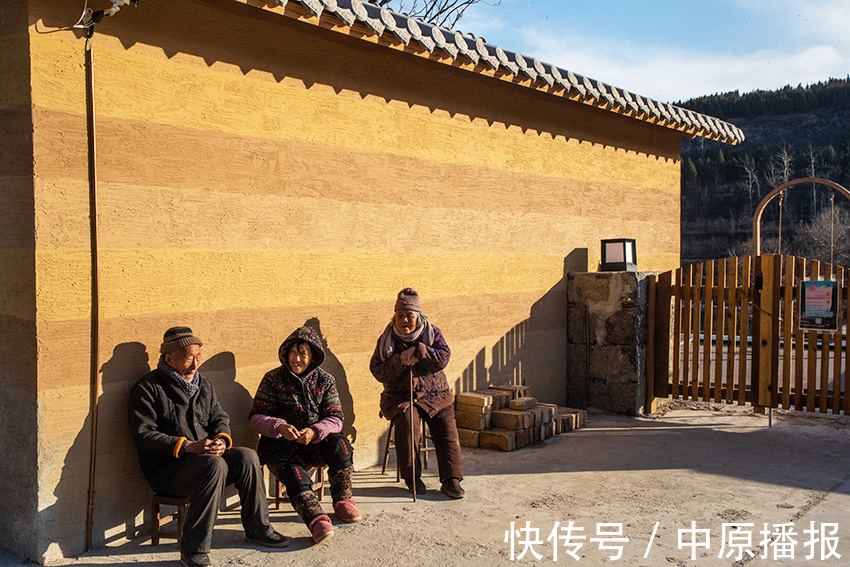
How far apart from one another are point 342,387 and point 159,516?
6.21 ft

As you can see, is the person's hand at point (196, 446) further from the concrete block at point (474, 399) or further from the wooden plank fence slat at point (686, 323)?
the wooden plank fence slat at point (686, 323)

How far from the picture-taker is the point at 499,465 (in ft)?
20.3

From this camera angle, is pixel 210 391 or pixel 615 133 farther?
pixel 615 133

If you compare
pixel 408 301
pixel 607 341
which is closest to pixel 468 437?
A: pixel 408 301

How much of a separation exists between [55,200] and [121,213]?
41 centimetres

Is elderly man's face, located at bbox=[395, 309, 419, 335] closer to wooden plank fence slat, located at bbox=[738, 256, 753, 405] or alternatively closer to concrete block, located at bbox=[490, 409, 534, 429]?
concrete block, located at bbox=[490, 409, 534, 429]

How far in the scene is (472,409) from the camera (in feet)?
22.6

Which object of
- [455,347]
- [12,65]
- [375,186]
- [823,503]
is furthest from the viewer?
[455,347]

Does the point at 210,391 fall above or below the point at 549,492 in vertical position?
above

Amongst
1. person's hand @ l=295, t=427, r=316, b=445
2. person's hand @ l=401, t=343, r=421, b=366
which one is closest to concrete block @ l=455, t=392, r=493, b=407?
person's hand @ l=401, t=343, r=421, b=366

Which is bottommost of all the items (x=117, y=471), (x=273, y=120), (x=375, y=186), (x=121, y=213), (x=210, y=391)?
(x=117, y=471)

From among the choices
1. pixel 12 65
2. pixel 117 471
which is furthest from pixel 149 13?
pixel 117 471

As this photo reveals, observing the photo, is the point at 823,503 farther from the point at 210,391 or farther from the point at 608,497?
the point at 210,391

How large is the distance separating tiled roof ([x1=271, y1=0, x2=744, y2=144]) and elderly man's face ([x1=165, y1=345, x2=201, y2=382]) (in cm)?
241
